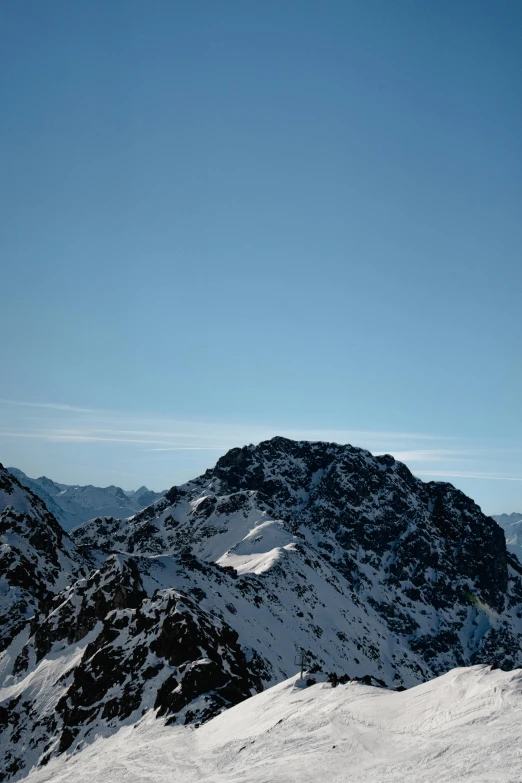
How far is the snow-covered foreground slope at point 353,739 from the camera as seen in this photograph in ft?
92.9

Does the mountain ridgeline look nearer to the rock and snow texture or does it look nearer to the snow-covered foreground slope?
the rock and snow texture

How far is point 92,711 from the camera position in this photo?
69875 millimetres

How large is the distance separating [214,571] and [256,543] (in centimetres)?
4985

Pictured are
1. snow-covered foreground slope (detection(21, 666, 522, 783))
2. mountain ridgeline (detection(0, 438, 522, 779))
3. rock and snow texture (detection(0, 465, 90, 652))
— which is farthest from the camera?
rock and snow texture (detection(0, 465, 90, 652))

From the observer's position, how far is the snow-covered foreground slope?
1115 inches

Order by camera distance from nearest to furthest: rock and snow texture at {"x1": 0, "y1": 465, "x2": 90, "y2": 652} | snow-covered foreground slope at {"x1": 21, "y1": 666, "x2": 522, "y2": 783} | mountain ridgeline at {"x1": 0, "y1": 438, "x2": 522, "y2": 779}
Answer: snow-covered foreground slope at {"x1": 21, "y1": 666, "x2": 522, "y2": 783}, mountain ridgeline at {"x1": 0, "y1": 438, "x2": 522, "y2": 779}, rock and snow texture at {"x1": 0, "y1": 465, "x2": 90, "y2": 652}

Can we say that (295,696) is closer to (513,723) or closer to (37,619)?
(513,723)

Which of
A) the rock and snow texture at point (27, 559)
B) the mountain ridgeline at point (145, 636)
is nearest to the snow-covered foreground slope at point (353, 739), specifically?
the mountain ridgeline at point (145, 636)

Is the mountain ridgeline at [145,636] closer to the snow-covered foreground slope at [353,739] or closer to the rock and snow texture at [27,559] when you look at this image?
the rock and snow texture at [27,559]

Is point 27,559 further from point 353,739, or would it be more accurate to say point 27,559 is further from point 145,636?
point 353,739

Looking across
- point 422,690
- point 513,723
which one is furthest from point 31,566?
point 513,723

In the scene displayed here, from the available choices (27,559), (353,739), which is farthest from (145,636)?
(27,559)

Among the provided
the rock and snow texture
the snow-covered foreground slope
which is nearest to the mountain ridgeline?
the rock and snow texture

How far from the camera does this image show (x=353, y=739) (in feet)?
115
